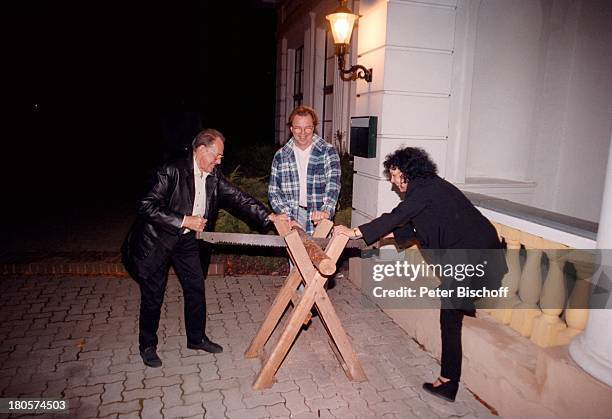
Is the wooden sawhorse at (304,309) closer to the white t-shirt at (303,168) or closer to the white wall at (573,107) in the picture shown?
the white t-shirt at (303,168)

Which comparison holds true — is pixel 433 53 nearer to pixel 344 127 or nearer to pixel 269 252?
pixel 344 127

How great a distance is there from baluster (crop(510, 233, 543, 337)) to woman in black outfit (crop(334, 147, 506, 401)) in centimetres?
27

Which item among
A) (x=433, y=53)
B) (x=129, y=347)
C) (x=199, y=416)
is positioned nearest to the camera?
(x=199, y=416)

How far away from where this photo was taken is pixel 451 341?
328 cm

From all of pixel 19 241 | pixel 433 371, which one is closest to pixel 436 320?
pixel 433 371

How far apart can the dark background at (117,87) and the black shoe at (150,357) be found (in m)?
8.25

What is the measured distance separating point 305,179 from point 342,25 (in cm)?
199

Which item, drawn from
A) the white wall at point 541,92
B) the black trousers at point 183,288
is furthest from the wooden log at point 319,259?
the white wall at point 541,92

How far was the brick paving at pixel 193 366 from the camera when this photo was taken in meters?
3.27

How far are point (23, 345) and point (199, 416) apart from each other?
210 centimetres

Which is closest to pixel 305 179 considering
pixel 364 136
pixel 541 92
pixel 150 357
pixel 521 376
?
pixel 364 136

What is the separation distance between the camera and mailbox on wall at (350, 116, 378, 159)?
17.0 feet

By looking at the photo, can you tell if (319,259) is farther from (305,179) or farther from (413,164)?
(305,179)

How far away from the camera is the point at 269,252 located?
631 centimetres
